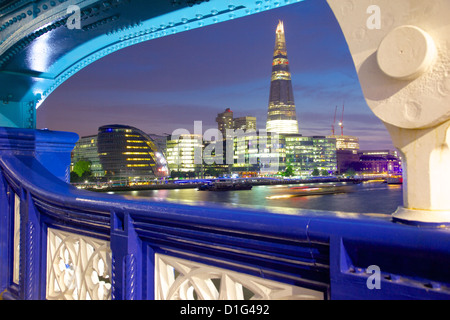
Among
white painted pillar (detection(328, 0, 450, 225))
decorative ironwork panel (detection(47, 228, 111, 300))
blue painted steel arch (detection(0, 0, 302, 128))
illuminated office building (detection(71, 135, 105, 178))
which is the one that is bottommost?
Result: decorative ironwork panel (detection(47, 228, 111, 300))

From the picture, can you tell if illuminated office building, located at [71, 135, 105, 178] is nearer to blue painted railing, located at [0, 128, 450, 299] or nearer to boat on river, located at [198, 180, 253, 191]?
boat on river, located at [198, 180, 253, 191]

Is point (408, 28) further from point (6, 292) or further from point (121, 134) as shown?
point (121, 134)

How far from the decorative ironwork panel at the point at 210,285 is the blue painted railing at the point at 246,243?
3cm

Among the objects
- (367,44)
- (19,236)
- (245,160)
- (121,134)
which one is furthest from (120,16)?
(245,160)

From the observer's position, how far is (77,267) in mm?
2930

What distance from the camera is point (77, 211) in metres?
2.83

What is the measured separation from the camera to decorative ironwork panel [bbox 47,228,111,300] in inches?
105

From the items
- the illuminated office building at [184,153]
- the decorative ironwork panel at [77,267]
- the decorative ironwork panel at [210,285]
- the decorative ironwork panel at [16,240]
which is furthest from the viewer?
the illuminated office building at [184,153]

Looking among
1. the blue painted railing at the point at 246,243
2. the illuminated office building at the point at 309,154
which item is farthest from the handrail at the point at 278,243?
the illuminated office building at the point at 309,154

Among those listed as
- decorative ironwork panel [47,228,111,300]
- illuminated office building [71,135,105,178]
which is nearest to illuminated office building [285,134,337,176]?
illuminated office building [71,135,105,178]

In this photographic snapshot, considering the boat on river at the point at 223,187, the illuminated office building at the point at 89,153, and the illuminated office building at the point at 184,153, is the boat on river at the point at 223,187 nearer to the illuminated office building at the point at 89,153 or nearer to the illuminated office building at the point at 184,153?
the illuminated office building at the point at 184,153

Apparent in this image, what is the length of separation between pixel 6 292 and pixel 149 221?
8.57ft

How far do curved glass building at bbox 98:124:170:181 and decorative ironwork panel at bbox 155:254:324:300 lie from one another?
440 ft

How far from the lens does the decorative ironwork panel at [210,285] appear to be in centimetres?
167
